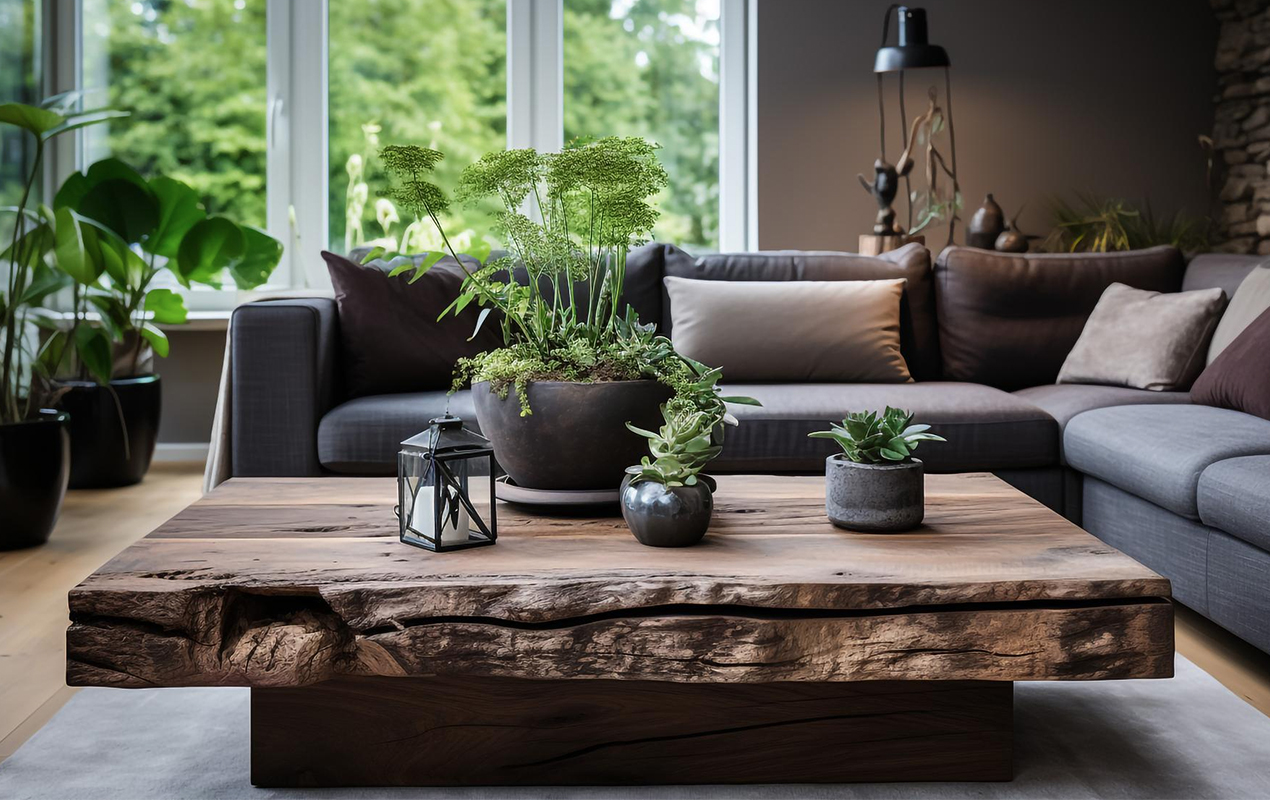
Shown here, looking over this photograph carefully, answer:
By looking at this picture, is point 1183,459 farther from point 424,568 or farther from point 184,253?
point 184,253

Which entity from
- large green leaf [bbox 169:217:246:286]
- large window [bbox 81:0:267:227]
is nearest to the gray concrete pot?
large green leaf [bbox 169:217:246:286]

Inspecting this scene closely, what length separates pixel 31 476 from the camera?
2982 mm

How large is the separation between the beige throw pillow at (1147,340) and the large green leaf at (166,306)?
10.3 feet

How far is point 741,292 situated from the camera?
10.7 ft

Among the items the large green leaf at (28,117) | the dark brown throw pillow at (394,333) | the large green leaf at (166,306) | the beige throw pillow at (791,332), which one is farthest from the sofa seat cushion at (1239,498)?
the large green leaf at (166,306)

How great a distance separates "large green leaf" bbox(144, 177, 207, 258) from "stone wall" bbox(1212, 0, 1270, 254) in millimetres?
4043

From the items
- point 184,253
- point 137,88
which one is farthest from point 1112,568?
point 137,88

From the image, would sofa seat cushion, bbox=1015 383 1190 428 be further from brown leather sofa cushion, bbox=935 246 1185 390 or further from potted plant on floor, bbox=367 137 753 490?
potted plant on floor, bbox=367 137 753 490

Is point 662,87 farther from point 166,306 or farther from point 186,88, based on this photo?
point 166,306

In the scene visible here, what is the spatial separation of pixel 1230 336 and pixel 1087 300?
21.2 inches

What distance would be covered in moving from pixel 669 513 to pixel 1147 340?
2162 mm

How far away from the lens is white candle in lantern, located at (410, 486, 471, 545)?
151 centimetres

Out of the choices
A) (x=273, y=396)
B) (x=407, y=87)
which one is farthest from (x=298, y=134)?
(x=273, y=396)

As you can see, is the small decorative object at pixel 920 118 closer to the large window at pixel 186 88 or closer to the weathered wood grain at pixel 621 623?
the large window at pixel 186 88
